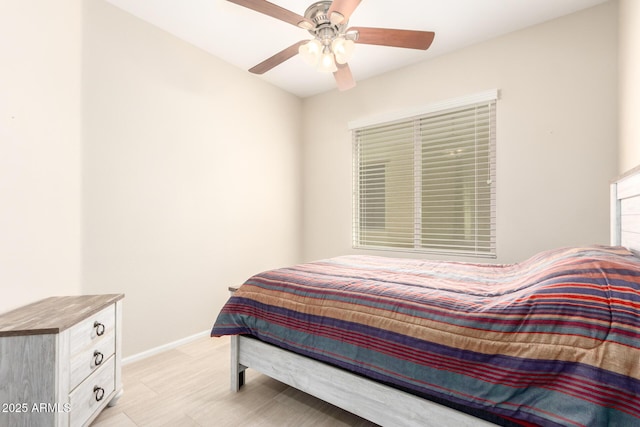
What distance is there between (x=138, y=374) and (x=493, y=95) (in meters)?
3.68

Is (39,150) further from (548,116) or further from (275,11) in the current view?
(548,116)

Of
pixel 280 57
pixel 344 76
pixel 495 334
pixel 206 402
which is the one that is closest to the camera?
pixel 495 334

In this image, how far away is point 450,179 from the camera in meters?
2.93

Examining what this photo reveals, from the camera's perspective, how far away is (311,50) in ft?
6.18

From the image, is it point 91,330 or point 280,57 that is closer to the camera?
point 91,330

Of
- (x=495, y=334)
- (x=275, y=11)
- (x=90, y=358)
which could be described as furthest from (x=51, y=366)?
(x=275, y=11)

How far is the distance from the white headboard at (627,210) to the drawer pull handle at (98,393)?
109 inches

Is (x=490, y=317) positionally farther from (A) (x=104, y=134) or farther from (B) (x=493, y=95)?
(A) (x=104, y=134)

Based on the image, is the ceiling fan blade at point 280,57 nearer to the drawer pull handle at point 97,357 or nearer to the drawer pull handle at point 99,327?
the drawer pull handle at point 99,327

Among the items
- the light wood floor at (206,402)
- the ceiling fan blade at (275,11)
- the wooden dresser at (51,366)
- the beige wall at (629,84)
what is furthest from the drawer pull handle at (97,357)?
the beige wall at (629,84)

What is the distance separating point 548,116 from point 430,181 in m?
1.08

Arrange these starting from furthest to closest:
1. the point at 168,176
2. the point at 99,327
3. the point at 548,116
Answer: the point at 168,176, the point at 548,116, the point at 99,327

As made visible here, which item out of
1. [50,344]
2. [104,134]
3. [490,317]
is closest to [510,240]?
[490,317]

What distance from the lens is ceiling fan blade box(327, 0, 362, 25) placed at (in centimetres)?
158
